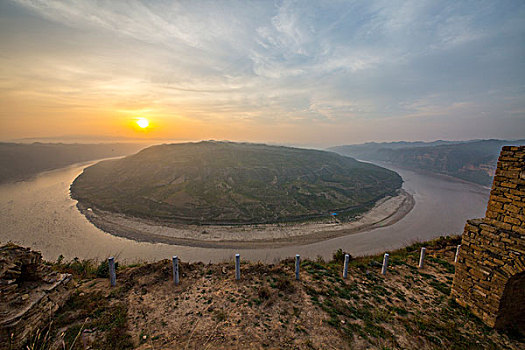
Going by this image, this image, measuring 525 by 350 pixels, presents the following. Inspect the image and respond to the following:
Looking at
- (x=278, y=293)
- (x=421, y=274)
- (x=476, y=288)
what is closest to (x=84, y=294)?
(x=278, y=293)

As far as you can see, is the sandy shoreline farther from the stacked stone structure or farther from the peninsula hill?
the stacked stone structure

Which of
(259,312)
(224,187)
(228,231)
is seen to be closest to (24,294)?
(259,312)

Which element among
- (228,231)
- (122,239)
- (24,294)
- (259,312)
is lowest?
(228,231)

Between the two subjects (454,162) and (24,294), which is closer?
(24,294)

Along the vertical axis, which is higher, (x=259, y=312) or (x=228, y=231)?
(x=259, y=312)

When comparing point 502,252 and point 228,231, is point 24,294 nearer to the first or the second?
point 502,252

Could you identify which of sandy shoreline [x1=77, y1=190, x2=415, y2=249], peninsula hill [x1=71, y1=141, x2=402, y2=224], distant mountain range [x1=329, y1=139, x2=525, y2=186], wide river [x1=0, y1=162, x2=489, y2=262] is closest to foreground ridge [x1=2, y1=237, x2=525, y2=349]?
wide river [x1=0, y1=162, x2=489, y2=262]

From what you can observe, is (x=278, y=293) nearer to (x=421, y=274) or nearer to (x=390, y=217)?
(x=421, y=274)
